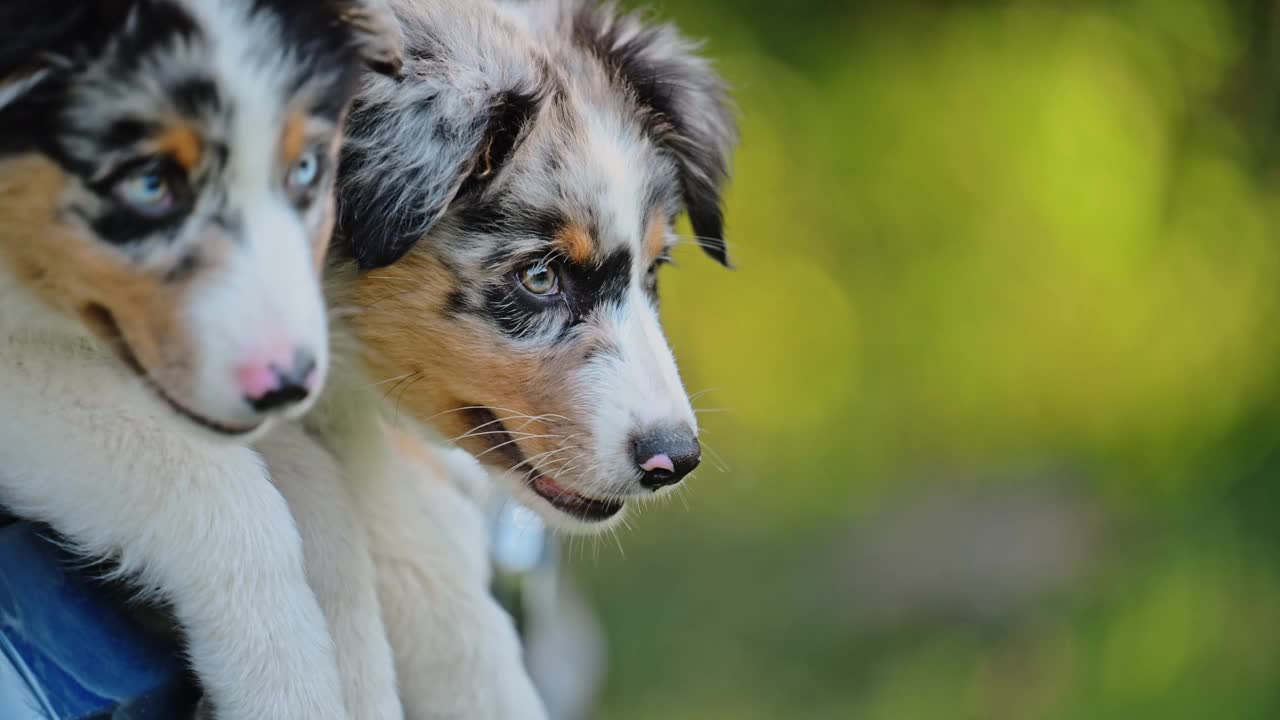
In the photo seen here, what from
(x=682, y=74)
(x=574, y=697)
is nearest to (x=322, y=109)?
(x=682, y=74)

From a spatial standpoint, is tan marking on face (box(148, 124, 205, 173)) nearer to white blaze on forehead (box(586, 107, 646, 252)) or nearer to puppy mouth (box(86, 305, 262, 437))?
puppy mouth (box(86, 305, 262, 437))

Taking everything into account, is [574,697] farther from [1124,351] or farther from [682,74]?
[1124,351]

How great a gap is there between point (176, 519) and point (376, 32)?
31.5 inches

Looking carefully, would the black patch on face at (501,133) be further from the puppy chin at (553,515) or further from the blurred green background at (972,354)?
the blurred green background at (972,354)

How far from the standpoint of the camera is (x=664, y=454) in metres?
2.52

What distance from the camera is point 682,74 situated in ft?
10.1

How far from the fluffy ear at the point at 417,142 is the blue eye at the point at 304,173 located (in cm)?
33

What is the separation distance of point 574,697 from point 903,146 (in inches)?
198

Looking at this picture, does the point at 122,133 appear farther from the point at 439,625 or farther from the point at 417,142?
the point at 439,625

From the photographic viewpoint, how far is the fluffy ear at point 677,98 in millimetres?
2953

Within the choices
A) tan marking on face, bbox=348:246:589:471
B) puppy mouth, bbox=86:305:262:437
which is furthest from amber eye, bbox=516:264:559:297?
puppy mouth, bbox=86:305:262:437

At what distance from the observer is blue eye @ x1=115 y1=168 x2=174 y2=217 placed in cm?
182

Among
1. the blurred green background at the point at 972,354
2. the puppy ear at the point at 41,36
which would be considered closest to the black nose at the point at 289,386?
the puppy ear at the point at 41,36

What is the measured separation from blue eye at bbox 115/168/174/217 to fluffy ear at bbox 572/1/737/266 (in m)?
1.27
